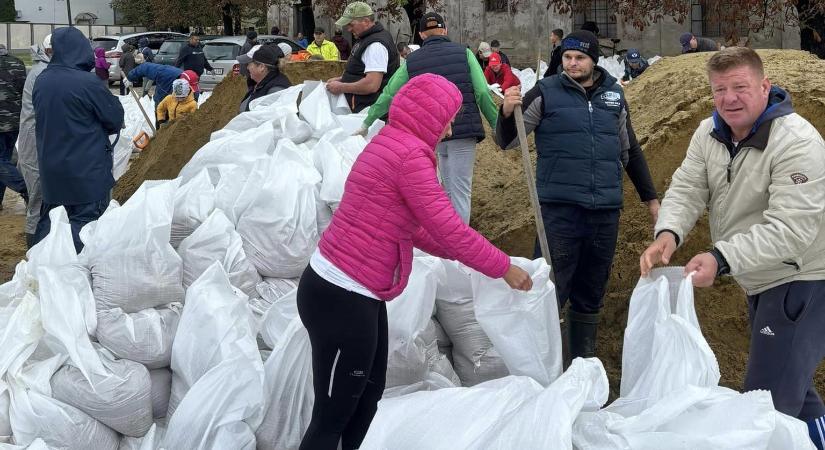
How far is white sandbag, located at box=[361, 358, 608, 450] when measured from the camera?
8.31 ft

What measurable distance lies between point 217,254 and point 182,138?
13.1 ft

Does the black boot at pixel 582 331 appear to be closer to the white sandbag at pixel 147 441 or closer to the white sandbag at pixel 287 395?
the white sandbag at pixel 287 395

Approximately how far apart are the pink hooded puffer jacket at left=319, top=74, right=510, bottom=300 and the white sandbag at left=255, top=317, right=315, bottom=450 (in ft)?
2.09

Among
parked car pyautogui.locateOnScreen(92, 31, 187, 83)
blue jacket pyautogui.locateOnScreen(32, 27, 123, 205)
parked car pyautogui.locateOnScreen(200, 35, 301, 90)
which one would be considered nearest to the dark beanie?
blue jacket pyautogui.locateOnScreen(32, 27, 123, 205)

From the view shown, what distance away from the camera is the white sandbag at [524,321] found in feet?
10.8

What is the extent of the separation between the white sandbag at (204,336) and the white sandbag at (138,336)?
0.06m

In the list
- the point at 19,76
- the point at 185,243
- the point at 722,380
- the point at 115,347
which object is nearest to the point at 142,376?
the point at 115,347

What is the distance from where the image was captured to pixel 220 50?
19078 mm

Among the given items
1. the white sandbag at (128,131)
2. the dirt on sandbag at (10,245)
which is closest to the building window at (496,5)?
the white sandbag at (128,131)

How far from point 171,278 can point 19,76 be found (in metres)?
4.37

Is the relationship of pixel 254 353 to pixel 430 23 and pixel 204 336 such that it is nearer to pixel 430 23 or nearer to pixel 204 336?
pixel 204 336

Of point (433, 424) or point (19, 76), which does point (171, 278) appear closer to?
point (433, 424)

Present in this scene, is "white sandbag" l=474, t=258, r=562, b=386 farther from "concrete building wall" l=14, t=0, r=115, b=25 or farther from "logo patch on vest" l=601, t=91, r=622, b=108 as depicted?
"concrete building wall" l=14, t=0, r=115, b=25

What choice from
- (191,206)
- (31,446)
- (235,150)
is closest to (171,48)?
(235,150)
